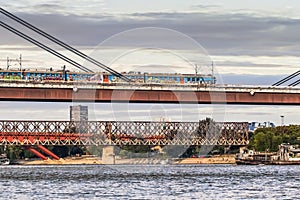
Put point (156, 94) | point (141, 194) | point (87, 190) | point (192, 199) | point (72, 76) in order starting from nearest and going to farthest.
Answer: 1. point (192, 199)
2. point (141, 194)
3. point (87, 190)
4. point (156, 94)
5. point (72, 76)

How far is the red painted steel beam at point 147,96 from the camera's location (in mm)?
135500

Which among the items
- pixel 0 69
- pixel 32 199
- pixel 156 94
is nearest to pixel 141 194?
pixel 32 199

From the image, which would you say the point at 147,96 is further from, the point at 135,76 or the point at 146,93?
the point at 135,76

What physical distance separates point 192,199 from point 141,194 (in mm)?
7401

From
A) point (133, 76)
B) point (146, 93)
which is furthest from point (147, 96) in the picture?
point (133, 76)

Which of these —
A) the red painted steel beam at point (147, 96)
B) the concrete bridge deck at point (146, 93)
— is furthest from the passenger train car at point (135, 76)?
the red painted steel beam at point (147, 96)

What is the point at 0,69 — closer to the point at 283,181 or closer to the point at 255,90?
the point at 255,90

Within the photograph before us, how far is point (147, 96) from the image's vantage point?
14150 centimetres

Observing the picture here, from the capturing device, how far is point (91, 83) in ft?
468

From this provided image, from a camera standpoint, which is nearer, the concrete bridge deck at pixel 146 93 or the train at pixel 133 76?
the concrete bridge deck at pixel 146 93

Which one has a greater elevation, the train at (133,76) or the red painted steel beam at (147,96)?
the train at (133,76)

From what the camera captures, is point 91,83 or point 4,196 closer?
point 4,196

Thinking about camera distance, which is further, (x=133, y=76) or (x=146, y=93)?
(x=133, y=76)

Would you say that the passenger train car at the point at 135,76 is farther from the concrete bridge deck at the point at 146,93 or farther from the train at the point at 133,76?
the concrete bridge deck at the point at 146,93
